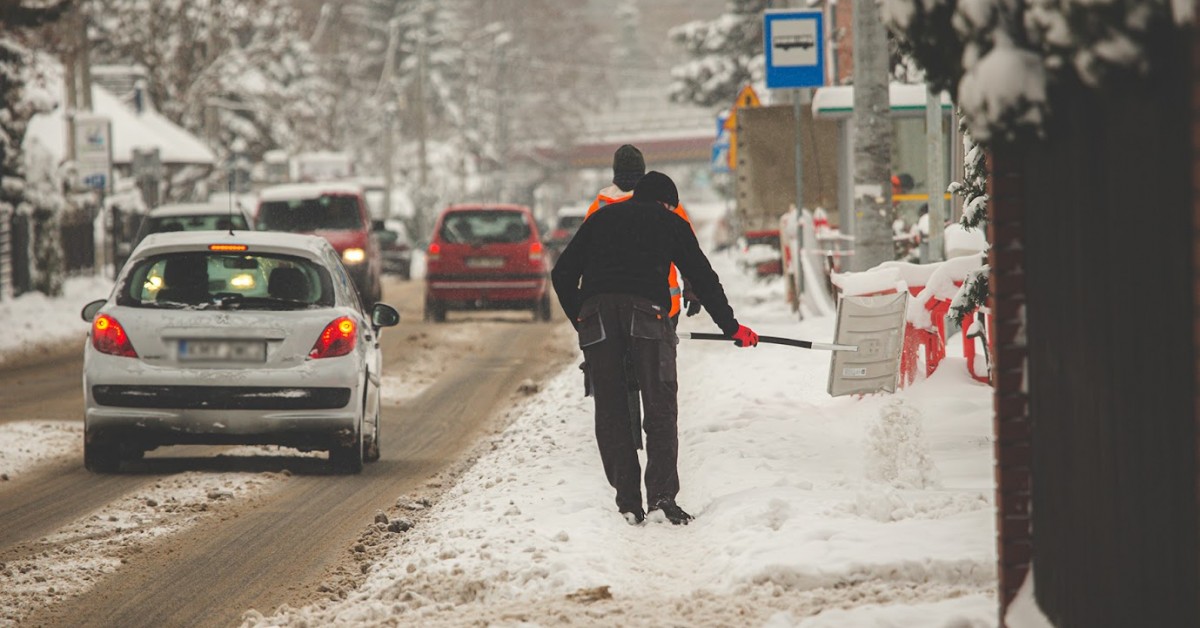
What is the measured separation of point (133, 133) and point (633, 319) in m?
41.0

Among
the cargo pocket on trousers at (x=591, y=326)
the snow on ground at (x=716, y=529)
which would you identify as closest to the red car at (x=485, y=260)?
the snow on ground at (x=716, y=529)

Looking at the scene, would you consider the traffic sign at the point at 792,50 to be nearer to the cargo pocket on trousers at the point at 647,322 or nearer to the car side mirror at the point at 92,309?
the car side mirror at the point at 92,309

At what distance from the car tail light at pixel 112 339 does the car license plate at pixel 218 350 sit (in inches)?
11.7

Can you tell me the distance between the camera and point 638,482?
8758 millimetres

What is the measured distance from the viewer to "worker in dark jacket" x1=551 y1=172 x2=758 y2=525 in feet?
28.0

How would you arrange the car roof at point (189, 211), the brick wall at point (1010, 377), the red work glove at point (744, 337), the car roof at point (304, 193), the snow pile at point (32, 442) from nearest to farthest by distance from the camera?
the brick wall at point (1010, 377) < the red work glove at point (744, 337) < the snow pile at point (32, 442) < the car roof at point (189, 211) < the car roof at point (304, 193)

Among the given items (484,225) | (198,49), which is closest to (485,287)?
(484,225)

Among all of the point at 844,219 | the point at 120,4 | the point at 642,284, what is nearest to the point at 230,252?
the point at 642,284

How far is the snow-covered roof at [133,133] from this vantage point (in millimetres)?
44875

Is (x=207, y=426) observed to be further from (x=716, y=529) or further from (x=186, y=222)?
(x=186, y=222)

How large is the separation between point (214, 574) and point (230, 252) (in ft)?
12.4

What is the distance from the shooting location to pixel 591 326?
8547 millimetres

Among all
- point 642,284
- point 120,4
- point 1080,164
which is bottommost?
point 642,284

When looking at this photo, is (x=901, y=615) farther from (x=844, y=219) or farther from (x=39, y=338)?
(x=39, y=338)
